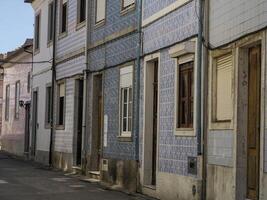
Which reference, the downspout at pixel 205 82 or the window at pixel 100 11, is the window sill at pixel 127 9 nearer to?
the window at pixel 100 11

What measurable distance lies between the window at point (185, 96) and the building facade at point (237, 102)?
114 cm

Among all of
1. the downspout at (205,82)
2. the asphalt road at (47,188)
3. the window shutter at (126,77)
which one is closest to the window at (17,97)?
the asphalt road at (47,188)

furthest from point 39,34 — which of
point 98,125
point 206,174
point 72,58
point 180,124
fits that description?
point 206,174

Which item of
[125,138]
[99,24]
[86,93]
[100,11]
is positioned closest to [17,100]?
[86,93]

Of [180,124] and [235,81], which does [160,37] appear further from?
[235,81]

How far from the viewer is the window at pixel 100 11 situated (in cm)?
1959

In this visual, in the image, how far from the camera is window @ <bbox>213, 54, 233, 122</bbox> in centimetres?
1143

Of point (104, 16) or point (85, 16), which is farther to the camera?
point (85, 16)

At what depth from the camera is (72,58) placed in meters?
22.5

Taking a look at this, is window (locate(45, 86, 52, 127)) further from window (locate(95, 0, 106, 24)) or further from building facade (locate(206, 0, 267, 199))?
building facade (locate(206, 0, 267, 199))

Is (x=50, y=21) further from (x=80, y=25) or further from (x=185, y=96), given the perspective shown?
(x=185, y=96)

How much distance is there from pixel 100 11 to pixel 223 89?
916cm

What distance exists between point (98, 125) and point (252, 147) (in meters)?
9.99

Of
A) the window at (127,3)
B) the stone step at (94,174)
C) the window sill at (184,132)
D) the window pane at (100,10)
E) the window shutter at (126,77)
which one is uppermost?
the window pane at (100,10)
